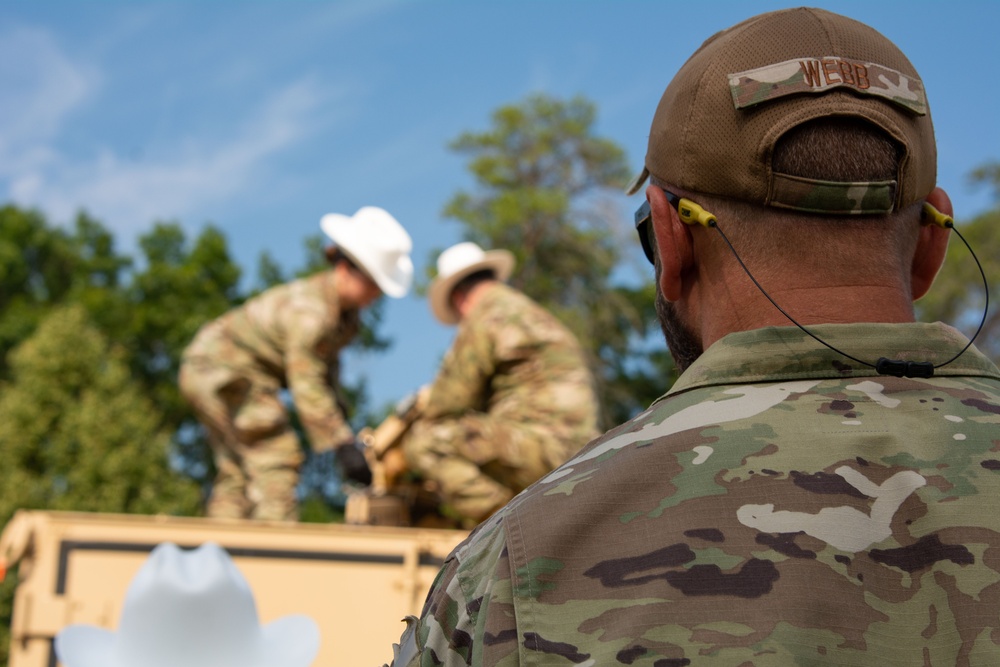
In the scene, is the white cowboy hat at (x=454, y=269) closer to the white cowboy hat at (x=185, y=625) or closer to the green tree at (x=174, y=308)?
the white cowboy hat at (x=185, y=625)

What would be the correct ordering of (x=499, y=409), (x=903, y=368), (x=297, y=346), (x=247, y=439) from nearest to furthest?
(x=903, y=368) → (x=499, y=409) → (x=297, y=346) → (x=247, y=439)

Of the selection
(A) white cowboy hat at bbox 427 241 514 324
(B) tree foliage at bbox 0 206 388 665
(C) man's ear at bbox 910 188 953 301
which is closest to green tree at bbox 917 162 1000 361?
(B) tree foliage at bbox 0 206 388 665

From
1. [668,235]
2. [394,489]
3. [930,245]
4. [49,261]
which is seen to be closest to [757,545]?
[668,235]

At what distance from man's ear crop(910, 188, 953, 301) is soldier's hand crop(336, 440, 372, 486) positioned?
13.8 ft

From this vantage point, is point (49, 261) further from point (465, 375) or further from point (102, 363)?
point (465, 375)

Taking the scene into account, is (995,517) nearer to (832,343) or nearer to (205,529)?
(832,343)

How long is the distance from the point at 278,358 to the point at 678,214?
4.90 metres

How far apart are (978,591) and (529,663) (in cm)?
46

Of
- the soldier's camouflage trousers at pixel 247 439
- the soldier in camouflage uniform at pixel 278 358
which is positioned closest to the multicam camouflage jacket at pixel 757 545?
the soldier in camouflage uniform at pixel 278 358

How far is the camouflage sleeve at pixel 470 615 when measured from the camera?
126cm

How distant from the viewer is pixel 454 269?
6387 millimetres

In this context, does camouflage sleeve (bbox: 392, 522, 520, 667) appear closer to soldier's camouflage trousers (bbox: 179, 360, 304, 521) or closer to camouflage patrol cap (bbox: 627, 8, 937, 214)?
camouflage patrol cap (bbox: 627, 8, 937, 214)

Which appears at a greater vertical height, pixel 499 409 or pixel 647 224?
pixel 499 409

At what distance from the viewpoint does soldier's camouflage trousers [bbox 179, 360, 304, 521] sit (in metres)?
6.18
